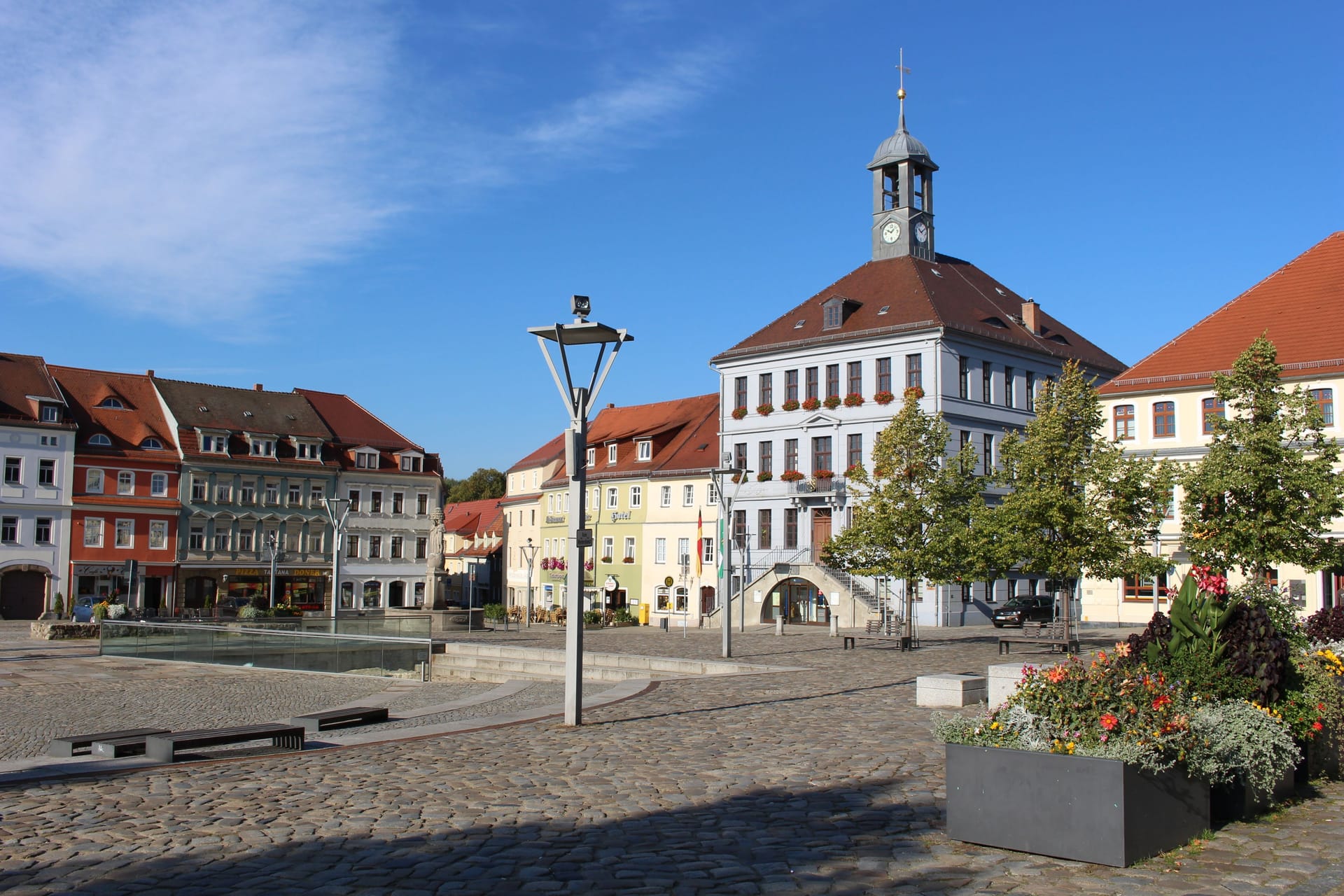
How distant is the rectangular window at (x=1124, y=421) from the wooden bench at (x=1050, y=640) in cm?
1368

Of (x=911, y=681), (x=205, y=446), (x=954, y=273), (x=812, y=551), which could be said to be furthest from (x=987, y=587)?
(x=205, y=446)

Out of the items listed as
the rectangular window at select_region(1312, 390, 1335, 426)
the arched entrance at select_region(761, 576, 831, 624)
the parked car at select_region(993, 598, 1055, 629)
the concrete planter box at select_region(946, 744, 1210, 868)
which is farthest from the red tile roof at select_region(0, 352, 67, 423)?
the concrete planter box at select_region(946, 744, 1210, 868)

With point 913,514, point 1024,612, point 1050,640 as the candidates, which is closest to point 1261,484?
point 1050,640

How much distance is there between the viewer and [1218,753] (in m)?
8.52

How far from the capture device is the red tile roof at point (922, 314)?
53.5 metres

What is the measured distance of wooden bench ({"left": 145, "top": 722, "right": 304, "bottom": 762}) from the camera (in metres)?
12.4

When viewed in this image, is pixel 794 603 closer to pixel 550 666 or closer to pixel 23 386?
pixel 550 666

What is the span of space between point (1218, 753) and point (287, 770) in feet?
27.7

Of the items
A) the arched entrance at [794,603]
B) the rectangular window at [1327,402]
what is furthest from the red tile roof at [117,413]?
the rectangular window at [1327,402]

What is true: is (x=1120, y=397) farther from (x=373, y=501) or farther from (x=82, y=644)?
(x=373, y=501)

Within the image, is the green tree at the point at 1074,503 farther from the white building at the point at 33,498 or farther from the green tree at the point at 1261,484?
the white building at the point at 33,498

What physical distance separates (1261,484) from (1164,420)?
15.6 meters

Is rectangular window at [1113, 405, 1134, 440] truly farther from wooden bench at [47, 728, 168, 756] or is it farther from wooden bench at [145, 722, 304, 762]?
wooden bench at [47, 728, 168, 756]

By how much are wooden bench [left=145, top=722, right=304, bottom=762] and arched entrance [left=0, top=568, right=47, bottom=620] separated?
51.3 metres
